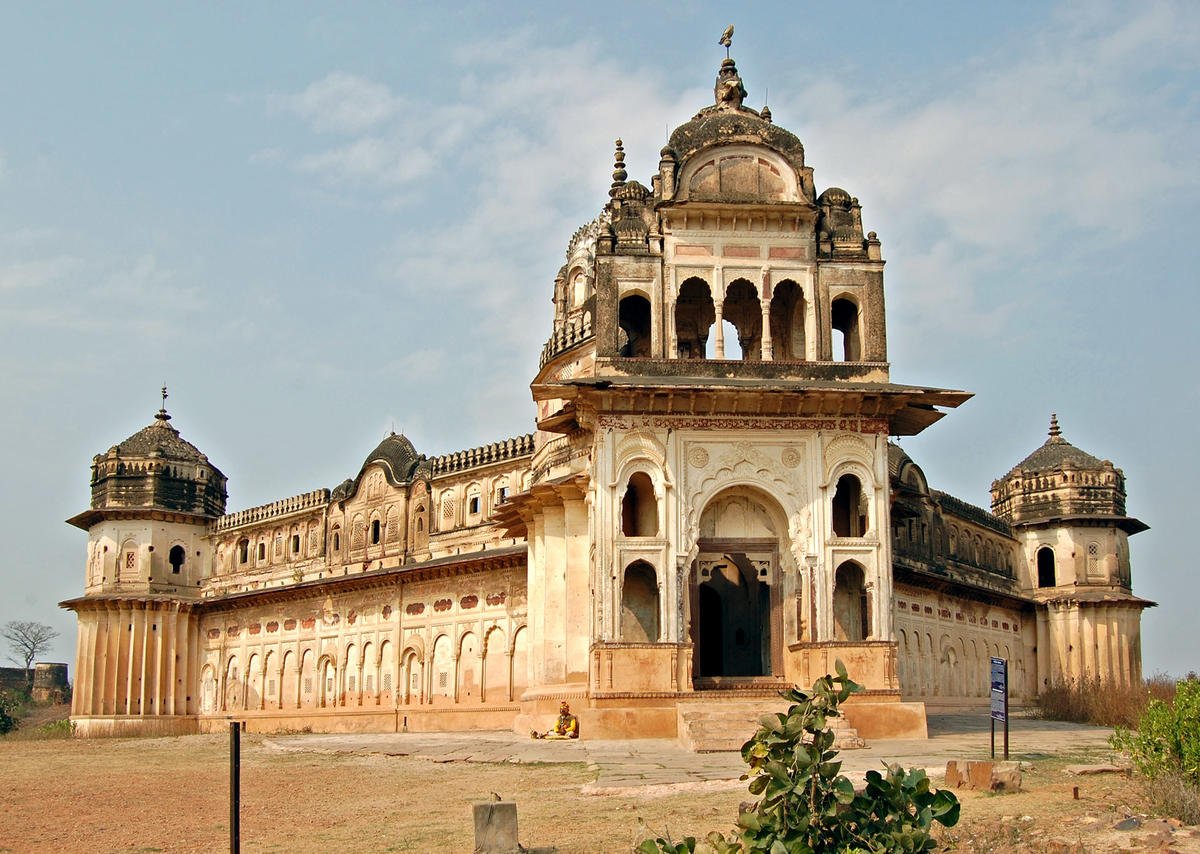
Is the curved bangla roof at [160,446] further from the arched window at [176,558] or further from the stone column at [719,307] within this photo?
the stone column at [719,307]

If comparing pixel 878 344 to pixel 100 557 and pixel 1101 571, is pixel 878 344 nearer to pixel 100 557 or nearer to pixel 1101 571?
pixel 1101 571

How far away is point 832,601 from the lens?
22.5 metres

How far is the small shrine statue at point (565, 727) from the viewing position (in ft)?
73.9

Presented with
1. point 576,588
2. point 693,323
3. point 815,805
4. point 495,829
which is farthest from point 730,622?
point 815,805

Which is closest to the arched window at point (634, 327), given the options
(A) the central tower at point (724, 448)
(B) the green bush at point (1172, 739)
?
(A) the central tower at point (724, 448)

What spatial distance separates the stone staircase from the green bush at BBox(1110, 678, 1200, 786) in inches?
232

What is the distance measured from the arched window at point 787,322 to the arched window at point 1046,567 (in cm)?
2333

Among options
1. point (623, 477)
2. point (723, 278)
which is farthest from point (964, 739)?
point (723, 278)

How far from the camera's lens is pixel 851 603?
928 inches

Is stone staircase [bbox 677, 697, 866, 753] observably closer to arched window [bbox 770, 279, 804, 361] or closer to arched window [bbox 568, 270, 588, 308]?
arched window [bbox 770, 279, 804, 361]

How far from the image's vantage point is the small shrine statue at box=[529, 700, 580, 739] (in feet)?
73.9

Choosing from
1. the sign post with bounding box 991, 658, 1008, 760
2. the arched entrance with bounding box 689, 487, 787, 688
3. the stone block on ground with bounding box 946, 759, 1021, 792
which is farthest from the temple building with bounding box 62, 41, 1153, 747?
the stone block on ground with bounding box 946, 759, 1021, 792

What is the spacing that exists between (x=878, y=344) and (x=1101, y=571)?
25072 mm

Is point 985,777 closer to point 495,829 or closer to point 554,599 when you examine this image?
point 495,829
